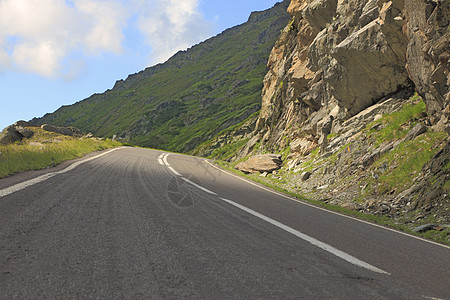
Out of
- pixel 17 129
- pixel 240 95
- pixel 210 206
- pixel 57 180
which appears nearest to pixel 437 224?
pixel 210 206

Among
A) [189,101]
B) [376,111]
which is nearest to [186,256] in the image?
[376,111]

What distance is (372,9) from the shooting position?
13.5 metres

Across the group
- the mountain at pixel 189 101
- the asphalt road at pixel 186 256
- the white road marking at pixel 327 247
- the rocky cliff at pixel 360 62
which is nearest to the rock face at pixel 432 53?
the rocky cliff at pixel 360 62

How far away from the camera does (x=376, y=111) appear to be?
13.0m

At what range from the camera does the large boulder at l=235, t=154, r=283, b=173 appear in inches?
670

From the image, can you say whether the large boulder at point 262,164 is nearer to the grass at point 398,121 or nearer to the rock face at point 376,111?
the rock face at point 376,111

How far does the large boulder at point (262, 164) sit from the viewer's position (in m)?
17.0

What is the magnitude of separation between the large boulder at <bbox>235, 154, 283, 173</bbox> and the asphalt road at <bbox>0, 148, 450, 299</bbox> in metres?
12.6

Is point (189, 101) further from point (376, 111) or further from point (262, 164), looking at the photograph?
point (376, 111)

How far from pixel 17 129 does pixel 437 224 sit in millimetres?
29619

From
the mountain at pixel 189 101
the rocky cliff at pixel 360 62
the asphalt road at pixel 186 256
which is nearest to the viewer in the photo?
the asphalt road at pixel 186 256

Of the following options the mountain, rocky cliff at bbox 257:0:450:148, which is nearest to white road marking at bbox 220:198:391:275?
rocky cliff at bbox 257:0:450:148

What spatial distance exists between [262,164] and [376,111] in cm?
709

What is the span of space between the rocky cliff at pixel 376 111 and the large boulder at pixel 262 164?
599 millimetres
